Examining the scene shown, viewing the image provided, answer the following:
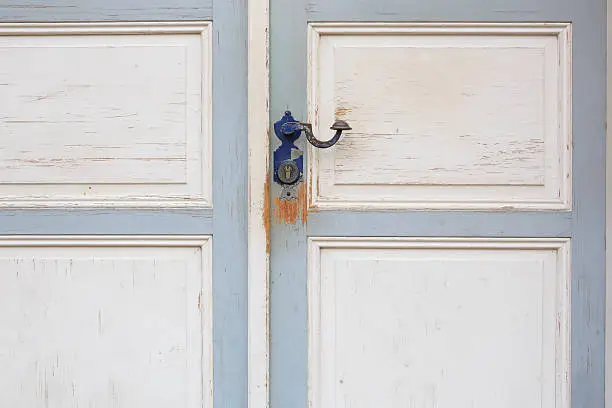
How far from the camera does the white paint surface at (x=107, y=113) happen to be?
1061mm

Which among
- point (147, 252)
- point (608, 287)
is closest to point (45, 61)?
point (147, 252)

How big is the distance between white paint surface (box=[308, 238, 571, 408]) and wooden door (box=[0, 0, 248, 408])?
16 cm

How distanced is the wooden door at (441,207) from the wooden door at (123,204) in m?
0.09

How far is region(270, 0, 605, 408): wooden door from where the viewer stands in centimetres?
105

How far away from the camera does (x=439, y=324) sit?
3.48 feet

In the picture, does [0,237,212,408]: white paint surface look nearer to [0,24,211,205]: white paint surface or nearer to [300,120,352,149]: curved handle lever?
[0,24,211,205]: white paint surface

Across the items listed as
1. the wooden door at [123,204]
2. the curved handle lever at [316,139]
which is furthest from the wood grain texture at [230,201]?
the curved handle lever at [316,139]

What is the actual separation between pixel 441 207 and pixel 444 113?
0.16 meters

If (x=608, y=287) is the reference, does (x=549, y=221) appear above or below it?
above

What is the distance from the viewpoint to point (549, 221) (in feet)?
3.44

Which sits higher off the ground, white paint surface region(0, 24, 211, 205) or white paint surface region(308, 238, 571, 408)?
white paint surface region(0, 24, 211, 205)

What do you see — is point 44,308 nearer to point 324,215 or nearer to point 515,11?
point 324,215

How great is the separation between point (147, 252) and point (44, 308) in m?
0.21

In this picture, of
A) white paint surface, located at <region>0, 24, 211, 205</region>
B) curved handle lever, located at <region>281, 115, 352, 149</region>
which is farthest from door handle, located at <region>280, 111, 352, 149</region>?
Result: white paint surface, located at <region>0, 24, 211, 205</region>
